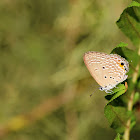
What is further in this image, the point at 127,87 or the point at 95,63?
the point at 95,63

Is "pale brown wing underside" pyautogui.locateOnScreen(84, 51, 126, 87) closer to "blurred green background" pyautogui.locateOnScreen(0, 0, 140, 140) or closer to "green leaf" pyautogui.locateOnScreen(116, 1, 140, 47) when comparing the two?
"green leaf" pyautogui.locateOnScreen(116, 1, 140, 47)

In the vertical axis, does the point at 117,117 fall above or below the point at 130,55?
below

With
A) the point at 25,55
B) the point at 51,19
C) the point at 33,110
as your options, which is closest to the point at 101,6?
the point at 51,19

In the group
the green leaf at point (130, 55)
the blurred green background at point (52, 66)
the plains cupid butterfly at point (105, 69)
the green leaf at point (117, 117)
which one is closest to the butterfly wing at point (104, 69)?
the plains cupid butterfly at point (105, 69)

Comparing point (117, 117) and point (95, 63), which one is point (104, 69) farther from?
point (117, 117)

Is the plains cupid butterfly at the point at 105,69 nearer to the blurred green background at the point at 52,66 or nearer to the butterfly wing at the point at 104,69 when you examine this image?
the butterfly wing at the point at 104,69

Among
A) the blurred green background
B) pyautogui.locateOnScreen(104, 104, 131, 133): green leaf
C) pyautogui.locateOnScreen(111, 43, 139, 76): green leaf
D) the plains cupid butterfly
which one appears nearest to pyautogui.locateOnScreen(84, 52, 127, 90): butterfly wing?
the plains cupid butterfly

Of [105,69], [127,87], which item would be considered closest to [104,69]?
[105,69]
